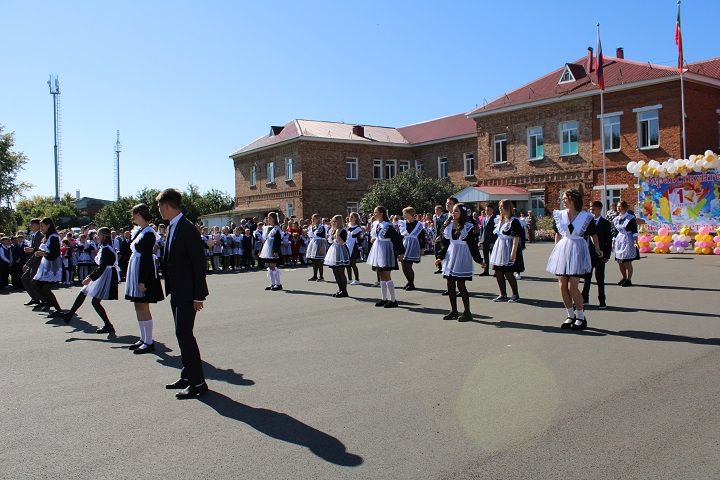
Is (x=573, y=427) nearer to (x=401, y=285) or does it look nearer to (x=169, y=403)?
(x=169, y=403)

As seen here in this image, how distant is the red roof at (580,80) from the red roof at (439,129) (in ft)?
16.6

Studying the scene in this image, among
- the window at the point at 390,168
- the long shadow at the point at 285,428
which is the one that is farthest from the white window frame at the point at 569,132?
the long shadow at the point at 285,428

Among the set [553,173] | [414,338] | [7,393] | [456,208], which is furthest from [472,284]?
[553,173]

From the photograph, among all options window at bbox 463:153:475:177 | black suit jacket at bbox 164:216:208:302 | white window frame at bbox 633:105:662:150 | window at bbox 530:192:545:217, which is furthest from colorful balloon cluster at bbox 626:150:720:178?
black suit jacket at bbox 164:216:208:302

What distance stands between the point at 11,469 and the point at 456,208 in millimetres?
7653

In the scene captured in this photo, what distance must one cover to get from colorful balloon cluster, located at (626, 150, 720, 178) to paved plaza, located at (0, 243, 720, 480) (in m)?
14.9

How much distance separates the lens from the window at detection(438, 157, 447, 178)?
48.2 metres

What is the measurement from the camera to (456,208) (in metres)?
10.4

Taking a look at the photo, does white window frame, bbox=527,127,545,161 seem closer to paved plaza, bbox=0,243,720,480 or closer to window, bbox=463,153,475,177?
window, bbox=463,153,475,177

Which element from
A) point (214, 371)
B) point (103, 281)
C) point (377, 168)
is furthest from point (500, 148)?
point (214, 371)

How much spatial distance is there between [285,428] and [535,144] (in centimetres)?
3610

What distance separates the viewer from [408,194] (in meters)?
40.8

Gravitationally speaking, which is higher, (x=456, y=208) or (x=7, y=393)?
(x=456, y=208)

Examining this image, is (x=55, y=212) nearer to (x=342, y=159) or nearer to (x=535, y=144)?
(x=342, y=159)
